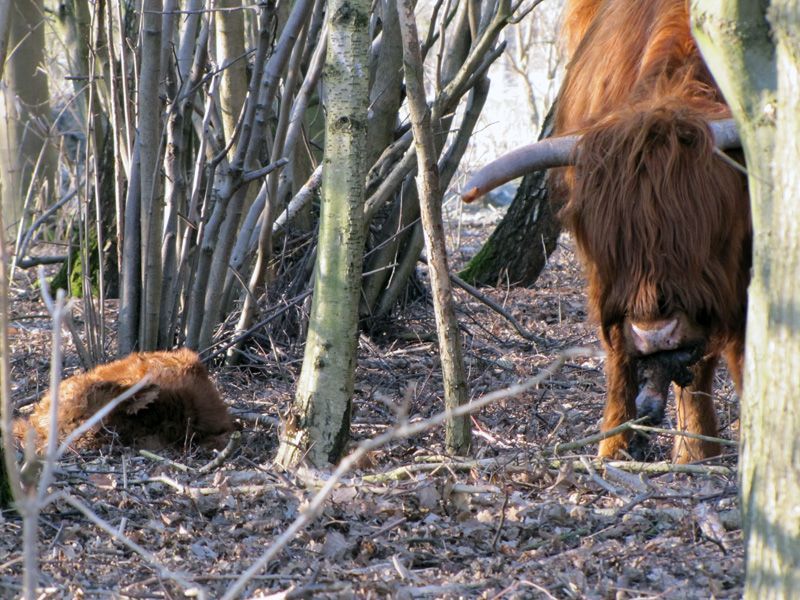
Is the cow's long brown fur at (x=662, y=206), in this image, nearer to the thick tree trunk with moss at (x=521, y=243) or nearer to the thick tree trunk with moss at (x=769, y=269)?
the thick tree trunk with moss at (x=769, y=269)

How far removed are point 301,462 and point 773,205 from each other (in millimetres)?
2368

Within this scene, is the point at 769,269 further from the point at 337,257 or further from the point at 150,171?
the point at 150,171

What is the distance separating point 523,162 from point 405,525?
5.10 ft

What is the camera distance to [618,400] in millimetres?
4793

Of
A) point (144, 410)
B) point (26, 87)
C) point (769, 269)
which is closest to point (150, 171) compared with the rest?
point (144, 410)

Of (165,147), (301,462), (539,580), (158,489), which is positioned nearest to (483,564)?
(539,580)

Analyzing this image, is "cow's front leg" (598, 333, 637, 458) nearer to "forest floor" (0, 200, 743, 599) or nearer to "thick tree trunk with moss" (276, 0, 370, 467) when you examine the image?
"forest floor" (0, 200, 743, 599)

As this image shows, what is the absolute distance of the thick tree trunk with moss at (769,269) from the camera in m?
2.19

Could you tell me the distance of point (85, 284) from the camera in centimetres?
549

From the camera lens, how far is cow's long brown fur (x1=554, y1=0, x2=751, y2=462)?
387cm

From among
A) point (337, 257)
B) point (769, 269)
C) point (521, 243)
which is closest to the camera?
point (769, 269)

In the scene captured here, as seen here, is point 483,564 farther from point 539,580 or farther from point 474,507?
point 474,507

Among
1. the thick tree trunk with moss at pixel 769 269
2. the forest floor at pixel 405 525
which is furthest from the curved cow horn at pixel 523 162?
the thick tree trunk with moss at pixel 769 269

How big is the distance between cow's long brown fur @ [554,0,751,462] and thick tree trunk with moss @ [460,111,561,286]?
4.63m
